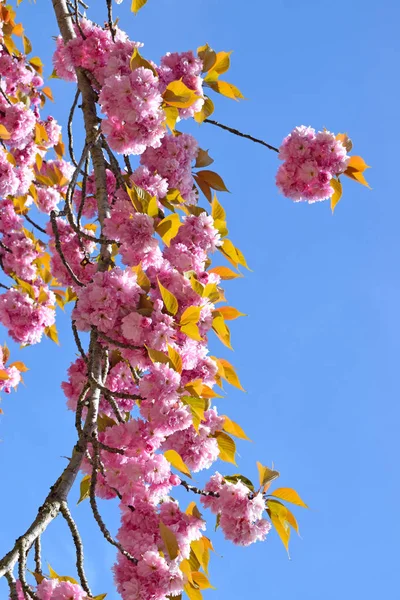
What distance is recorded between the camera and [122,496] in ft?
6.48

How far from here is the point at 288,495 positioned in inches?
81.7

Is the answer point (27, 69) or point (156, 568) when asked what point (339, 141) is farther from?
point (27, 69)

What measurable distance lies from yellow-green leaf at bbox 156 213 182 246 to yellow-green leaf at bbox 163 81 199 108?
0.46m

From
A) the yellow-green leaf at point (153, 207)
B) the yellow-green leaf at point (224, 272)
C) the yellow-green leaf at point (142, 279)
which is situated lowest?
the yellow-green leaf at point (142, 279)

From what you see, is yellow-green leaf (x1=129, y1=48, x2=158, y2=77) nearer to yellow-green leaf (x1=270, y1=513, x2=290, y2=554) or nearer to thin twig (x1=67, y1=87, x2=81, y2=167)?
thin twig (x1=67, y1=87, x2=81, y2=167)

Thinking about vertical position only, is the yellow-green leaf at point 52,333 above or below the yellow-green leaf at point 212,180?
above

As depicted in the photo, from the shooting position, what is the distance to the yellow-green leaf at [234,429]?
Answer: 7.07 ft

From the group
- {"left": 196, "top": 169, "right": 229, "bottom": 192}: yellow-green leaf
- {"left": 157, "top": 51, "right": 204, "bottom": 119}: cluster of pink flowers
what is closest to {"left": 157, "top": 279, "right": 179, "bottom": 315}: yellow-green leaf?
{"left": 196, "top": 169, "right": 229, "bottom": 192}: yellow-green leaf

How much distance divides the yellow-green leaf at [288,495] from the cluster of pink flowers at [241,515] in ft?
0.19

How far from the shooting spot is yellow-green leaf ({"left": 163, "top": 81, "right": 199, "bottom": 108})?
7.12ft

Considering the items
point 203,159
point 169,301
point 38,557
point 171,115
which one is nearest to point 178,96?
point 171,115

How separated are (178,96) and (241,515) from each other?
142cm

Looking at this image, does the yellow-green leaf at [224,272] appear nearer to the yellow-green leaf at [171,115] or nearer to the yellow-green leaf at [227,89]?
the yellow-green leaf at [171,115]

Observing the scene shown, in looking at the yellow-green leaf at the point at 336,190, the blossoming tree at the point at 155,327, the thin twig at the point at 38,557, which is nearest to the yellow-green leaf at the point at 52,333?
the blossoming tree at the point at 155,327
